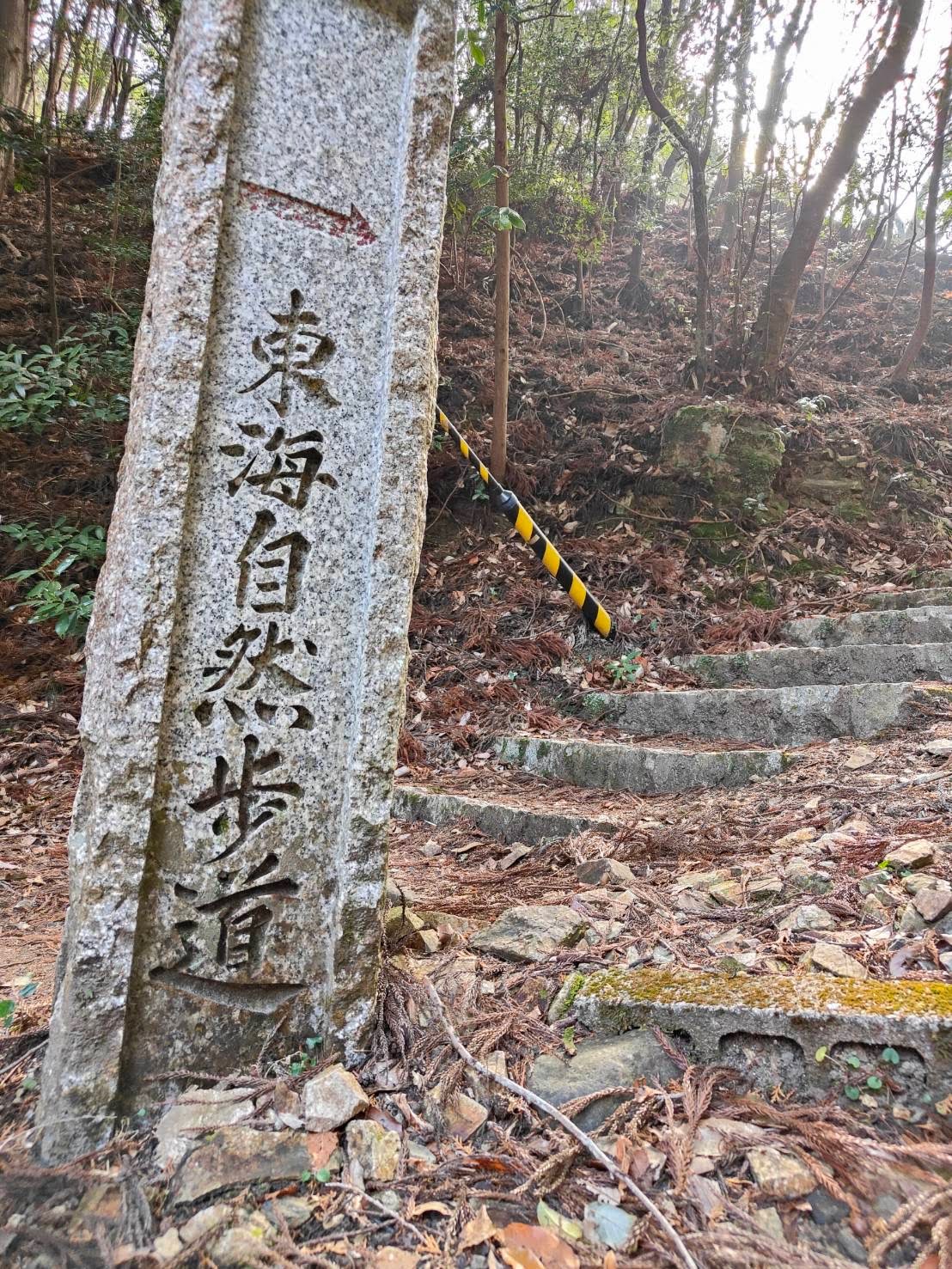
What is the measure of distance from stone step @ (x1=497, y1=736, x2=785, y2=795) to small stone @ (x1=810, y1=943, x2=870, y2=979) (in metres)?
1.59

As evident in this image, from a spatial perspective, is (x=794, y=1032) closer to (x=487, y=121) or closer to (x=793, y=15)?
(x=487, y=121)

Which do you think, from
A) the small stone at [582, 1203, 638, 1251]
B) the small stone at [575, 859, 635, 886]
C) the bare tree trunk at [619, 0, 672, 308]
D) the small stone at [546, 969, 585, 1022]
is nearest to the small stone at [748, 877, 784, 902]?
the small stone at [575, 859, 635, 886]

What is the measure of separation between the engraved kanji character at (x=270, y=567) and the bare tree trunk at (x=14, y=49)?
8.04 metres

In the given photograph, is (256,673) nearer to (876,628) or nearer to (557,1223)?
(557,1223)

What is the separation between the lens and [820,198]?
6.61 meters

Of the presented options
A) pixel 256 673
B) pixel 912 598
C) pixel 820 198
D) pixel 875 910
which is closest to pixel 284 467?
pixel 256 673

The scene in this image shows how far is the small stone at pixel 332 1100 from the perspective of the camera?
1.54 m

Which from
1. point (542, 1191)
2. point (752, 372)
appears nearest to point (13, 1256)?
point (542, 1191)

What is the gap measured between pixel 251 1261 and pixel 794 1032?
3.43ft

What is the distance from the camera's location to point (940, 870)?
6.39 ft

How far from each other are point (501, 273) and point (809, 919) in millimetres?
5557

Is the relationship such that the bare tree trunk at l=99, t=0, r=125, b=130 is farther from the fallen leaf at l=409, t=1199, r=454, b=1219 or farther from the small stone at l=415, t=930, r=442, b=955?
the fallen leaf at l=409, t=1199, r=454, b=1219

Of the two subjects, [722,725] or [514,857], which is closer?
[514,857]

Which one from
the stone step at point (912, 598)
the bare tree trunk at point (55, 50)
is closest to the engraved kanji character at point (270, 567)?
the stone step at point (912, 598)
